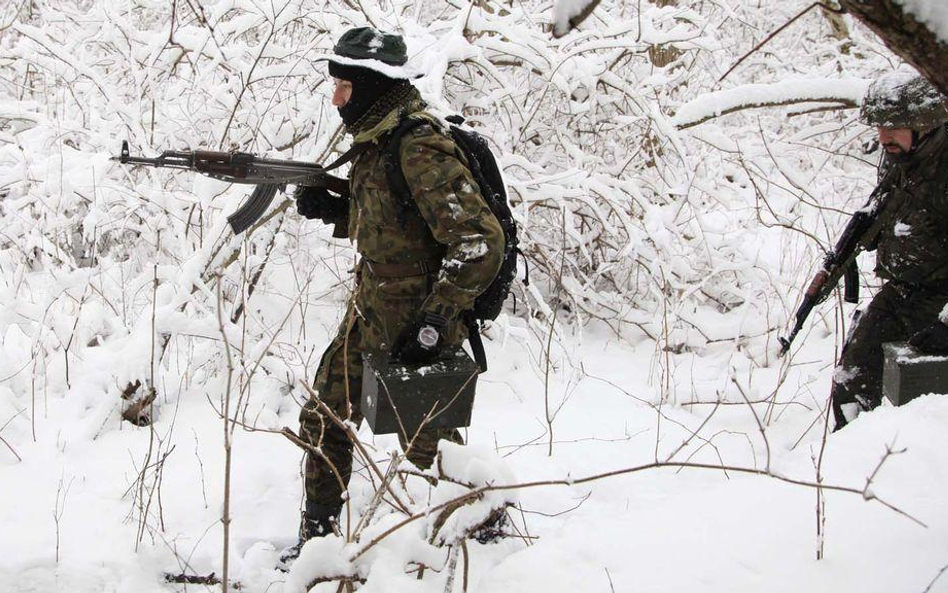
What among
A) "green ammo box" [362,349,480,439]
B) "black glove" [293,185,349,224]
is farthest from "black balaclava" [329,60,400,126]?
"green ammo box" [362,349,480,439]

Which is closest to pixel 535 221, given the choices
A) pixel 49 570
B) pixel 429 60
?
pixel 429 60

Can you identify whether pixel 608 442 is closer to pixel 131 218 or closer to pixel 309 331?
pixel 309 331

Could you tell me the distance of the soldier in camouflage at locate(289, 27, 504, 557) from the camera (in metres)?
2.17

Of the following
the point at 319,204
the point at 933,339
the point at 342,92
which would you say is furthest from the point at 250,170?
the point at 933,339

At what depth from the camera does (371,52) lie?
2.28m

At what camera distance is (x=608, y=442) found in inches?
132

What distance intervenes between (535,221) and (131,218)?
2365mm

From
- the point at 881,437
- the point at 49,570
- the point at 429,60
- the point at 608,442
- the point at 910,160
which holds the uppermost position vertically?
the point at 429,60

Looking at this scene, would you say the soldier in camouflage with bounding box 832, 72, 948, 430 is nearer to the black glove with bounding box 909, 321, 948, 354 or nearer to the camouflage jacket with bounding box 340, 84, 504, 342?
the black glove with bounding box 909, 321, 948, 354

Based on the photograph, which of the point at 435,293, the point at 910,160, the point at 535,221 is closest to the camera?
the point at 435,293

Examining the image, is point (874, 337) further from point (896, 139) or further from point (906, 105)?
point (906, 105)

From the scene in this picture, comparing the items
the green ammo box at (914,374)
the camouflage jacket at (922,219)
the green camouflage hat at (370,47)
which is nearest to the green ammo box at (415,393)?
the green camouflage hat at (370,47)

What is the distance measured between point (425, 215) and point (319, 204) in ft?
1.86

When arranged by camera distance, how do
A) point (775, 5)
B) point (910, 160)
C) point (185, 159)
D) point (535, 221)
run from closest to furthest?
point (185, 159) → point (910, 160) → point (535, 221) → point (775, 5)
